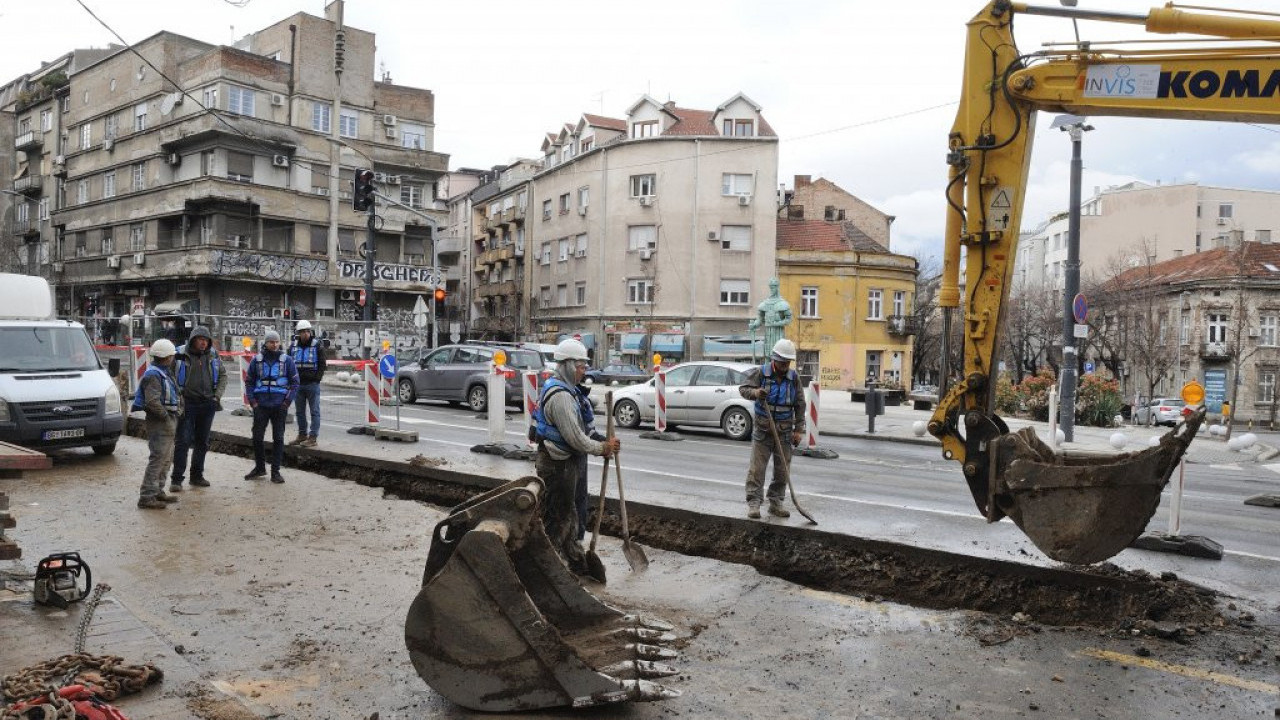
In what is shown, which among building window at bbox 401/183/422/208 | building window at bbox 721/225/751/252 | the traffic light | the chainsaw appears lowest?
the chainsaw

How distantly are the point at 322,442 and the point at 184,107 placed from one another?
37510 millimetres

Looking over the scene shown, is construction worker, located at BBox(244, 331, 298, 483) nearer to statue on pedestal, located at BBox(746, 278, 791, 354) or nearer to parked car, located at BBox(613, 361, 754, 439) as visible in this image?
parked car, located at BBox(613, 361, 754, 439)

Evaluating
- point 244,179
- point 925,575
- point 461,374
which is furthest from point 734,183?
point 925,575

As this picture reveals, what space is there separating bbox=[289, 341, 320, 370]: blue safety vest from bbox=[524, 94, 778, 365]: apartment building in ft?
108

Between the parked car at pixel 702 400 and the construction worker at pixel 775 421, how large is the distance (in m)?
8.49

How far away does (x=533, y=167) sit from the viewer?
210 ft

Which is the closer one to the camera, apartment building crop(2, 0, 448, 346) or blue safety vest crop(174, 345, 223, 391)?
blue safety vest crop(174, 345, 223, 391)

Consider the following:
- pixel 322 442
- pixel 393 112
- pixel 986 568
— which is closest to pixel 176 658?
pixel 986 568

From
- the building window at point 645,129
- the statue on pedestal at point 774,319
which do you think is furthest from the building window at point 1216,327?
the statue on pedestal at point 774,319

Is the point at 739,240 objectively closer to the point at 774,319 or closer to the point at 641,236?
the point at 641,236

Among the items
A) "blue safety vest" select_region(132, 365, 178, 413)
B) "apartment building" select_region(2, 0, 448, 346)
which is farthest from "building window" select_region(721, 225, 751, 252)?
"blue safety vest" select_region(132, 365, 178, 413)

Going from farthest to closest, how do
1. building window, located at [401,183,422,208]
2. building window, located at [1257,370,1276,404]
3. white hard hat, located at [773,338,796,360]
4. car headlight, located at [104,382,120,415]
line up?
1. building window, located at [401,183,422,208]
2. building window, located at [1257,370,1276,404]
3. car headlight, located at [104,382,120,415]
4. white hard hat, located at [773,338,796,360]

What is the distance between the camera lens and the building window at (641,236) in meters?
46.4

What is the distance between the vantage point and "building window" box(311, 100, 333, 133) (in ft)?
151
